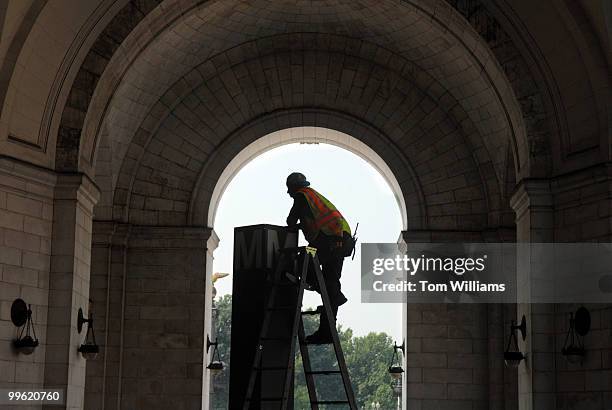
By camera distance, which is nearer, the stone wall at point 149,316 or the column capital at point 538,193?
the column capital at point 538,193

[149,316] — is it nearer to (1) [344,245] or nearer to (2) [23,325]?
(2) [23,325]

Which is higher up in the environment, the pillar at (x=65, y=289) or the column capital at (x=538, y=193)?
the column capital at (x=538, y=193)

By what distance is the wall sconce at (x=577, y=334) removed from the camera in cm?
1473

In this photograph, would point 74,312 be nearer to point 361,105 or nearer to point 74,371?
point 74,371

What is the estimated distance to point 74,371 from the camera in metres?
16.1

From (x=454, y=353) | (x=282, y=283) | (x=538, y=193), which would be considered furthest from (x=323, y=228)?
(x=454, y=353)

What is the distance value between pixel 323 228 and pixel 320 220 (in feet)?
0.40

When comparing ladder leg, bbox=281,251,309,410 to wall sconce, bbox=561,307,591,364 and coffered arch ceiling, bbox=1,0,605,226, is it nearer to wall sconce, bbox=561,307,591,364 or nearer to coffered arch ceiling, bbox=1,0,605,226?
wall sconce, bbox=561,307,591,364

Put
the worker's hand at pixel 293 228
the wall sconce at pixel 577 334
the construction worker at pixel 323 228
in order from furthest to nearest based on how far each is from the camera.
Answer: the construction worker at pixel 323 228, the wall sconce at pixel 577 334, the worker's hand at pixel 293 228

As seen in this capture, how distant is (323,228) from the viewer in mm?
15000

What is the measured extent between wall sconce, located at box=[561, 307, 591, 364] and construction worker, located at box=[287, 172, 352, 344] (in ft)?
10.00

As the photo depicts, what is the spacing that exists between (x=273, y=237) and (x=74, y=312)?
3628mm

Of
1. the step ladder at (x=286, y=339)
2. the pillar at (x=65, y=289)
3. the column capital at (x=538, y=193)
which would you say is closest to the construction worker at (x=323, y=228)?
the step ladder at (x=286, y=339)

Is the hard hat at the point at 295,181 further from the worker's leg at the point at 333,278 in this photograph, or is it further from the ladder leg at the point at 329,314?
the ladder leg at the point at 329,314
